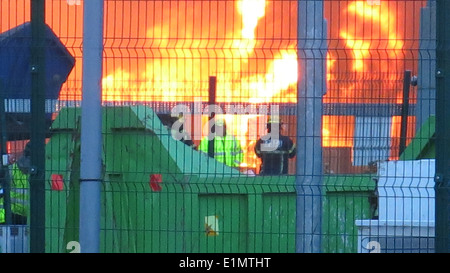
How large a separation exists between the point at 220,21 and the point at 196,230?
67.0 inches

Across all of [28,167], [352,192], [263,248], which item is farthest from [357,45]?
[28,167]

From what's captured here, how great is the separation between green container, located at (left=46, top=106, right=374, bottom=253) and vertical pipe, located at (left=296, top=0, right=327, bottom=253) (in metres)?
0.18

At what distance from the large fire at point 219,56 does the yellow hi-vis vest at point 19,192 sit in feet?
2.26

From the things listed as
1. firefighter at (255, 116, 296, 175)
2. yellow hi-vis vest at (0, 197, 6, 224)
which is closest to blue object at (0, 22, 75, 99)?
yellow hi-vis vest at (0, 197, 6, 224)

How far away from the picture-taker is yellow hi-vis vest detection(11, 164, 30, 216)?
25.4 feet

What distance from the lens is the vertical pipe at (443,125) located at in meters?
7.34

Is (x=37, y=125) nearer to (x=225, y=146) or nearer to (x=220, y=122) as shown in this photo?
(x=220, y=122)

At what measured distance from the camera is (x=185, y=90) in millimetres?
7750

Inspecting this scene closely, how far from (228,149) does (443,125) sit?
5.75ft

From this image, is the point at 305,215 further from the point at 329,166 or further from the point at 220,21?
the point at 220,21

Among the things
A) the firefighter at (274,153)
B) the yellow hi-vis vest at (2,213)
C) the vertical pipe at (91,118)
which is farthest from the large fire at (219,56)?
the yellow hi-vis vest at (2,213)

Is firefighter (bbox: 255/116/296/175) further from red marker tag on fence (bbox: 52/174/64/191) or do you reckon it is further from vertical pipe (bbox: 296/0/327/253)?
→ red marker tag on fence (bbox: 52/174/64/191)

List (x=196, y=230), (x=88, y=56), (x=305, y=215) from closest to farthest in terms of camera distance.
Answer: (x=88, y=56) → (x=305, y=215) → (x=196, y=230)

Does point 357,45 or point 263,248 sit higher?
point 357,45
